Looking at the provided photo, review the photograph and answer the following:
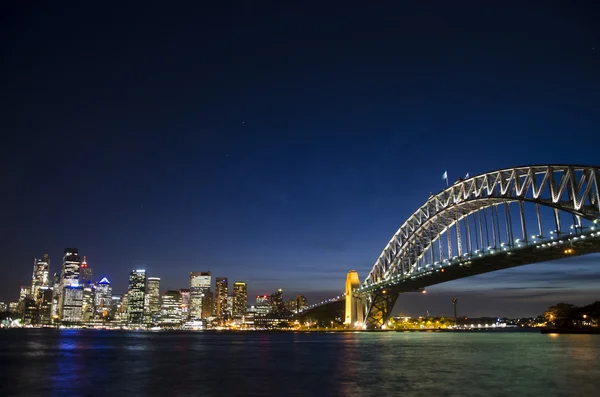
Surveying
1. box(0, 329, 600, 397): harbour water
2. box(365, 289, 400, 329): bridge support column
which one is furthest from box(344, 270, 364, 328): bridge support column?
box(0, 329, 600, 397): harbour water

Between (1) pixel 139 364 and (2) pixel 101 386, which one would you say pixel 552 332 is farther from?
(2) pixel 101 386

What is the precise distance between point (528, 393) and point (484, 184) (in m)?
53.6

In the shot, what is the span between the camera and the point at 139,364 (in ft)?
133

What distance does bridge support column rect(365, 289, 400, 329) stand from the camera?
117188 mm

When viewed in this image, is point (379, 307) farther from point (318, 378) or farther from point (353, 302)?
point (318, 378)

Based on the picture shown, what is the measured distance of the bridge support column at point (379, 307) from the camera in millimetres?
117188

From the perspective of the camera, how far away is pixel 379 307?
405 feet

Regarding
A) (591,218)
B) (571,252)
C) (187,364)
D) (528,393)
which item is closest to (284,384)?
(528,393)

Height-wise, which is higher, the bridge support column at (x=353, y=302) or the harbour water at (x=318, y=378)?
the bridge support column at (x=353, y=302)

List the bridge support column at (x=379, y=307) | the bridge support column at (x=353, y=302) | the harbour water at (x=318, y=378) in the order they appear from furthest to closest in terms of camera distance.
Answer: the bridge support column at (x=353, y=302), the bridge support column at (x=379, y=307), the harbour water at (x=318, y=378)

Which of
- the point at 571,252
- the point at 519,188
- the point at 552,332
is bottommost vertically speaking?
the point at 552,332

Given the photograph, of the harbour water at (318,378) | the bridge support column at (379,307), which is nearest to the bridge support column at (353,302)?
the bridge support column at (379,307)

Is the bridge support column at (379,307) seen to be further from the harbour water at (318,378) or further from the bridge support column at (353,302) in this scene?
the harbour water at (318,378)

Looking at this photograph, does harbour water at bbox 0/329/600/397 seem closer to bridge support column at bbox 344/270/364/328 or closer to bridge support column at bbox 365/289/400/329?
bridge support column at bbox 365/289/400/329
